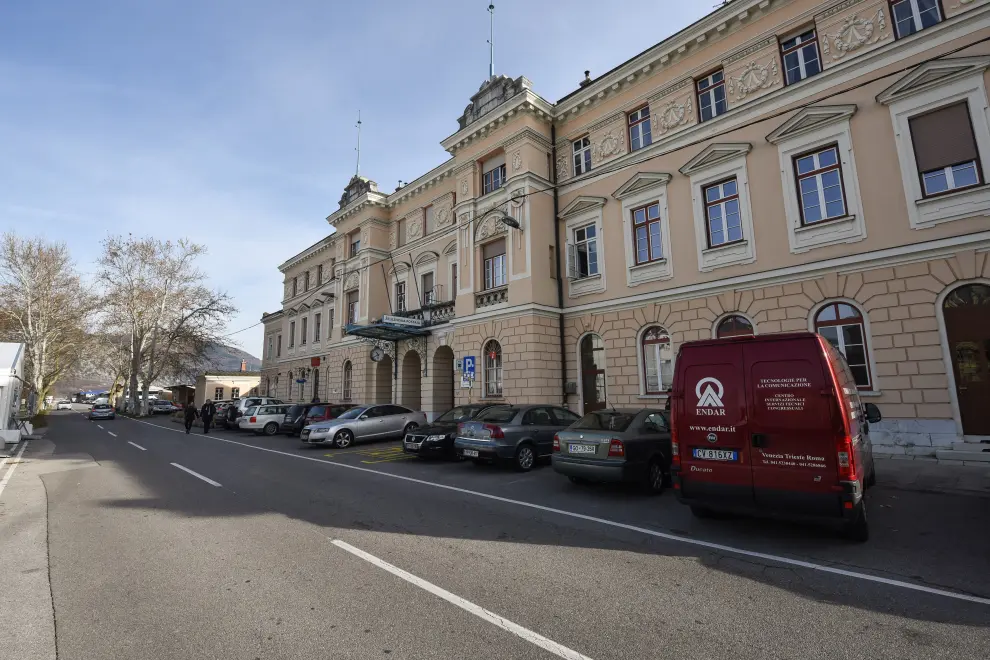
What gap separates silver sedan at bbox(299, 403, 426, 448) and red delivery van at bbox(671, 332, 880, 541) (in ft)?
34.8

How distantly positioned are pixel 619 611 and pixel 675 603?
533 millimetres

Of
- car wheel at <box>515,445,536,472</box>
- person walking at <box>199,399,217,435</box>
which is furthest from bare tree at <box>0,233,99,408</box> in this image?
car wheel at <box>515,445,536,472</box>

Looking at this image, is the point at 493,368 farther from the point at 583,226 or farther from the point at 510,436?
the point at 510,436

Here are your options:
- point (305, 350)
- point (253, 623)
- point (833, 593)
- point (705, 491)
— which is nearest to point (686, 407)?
point (705, 491)

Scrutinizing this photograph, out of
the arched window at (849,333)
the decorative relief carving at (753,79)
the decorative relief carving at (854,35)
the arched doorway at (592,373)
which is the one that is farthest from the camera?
the arched doorway at (592,373)

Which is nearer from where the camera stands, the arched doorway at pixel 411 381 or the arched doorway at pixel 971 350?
the arched doorway at pixel 971 350

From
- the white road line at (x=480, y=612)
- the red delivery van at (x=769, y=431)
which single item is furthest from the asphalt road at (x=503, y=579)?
the red delivery van at (x=769, y=431)

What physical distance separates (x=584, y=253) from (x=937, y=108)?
10.1m

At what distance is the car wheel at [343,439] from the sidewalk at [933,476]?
1449 cm

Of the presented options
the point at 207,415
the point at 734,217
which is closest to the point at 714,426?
the point at 734,217

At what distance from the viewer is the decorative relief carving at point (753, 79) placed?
13.4 m

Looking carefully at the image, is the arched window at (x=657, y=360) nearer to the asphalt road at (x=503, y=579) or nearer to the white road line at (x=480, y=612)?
the asphalt road at (x=503, y=579)

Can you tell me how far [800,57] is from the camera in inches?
518

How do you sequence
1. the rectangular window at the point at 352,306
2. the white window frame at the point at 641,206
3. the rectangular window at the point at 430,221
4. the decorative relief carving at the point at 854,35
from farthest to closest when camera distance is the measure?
the rectangular window at the point at 352,306
the rectangular window at the point at 430,221
the white window frame at the point at 641,206
the decorative relief carving at the point at 854,35
